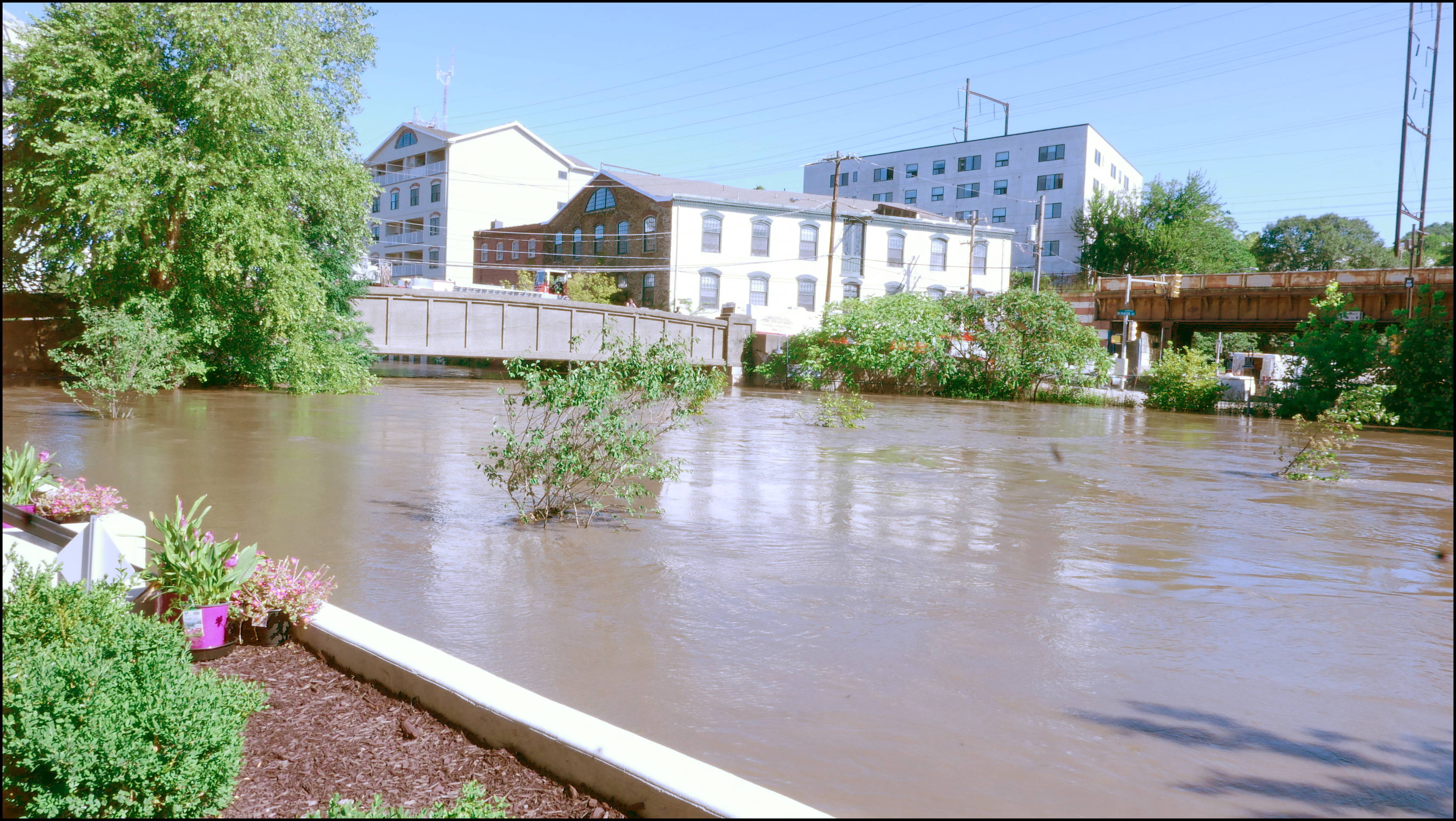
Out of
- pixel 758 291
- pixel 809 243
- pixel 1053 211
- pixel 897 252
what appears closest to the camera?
pixel 758 291

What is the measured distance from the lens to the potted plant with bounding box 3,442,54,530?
26.4ft

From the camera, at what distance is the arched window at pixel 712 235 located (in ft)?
177

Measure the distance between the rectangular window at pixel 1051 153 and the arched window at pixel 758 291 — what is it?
1226 inches

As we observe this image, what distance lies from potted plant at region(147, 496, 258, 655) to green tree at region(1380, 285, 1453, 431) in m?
35.6

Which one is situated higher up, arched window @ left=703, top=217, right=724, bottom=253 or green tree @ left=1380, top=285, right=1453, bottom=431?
arched window @ left=703, top=217, right=724, bottom=253

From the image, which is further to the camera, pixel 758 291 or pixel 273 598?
pixel 758 291

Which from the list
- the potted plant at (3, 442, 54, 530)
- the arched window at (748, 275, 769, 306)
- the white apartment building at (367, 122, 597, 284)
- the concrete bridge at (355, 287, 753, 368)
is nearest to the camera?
the potted plant at (3, 442, 54, 530)

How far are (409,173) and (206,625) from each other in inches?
2751

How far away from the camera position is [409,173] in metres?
70.0

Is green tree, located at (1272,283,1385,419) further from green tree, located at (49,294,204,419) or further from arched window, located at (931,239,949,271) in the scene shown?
green tree, located at (49,294,204,419)

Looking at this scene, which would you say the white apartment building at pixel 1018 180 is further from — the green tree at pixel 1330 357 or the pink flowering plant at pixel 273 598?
the pink flowering plant at pixel 273 598

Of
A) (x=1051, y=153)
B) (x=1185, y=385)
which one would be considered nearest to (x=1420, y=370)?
(x=1185, y=385)

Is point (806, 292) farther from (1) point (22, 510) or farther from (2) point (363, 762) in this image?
(2) point (363, 762)

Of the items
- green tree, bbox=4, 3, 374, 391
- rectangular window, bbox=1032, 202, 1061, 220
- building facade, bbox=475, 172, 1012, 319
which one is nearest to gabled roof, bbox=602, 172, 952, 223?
building facade, bbox=475, 172, 1012, 319
